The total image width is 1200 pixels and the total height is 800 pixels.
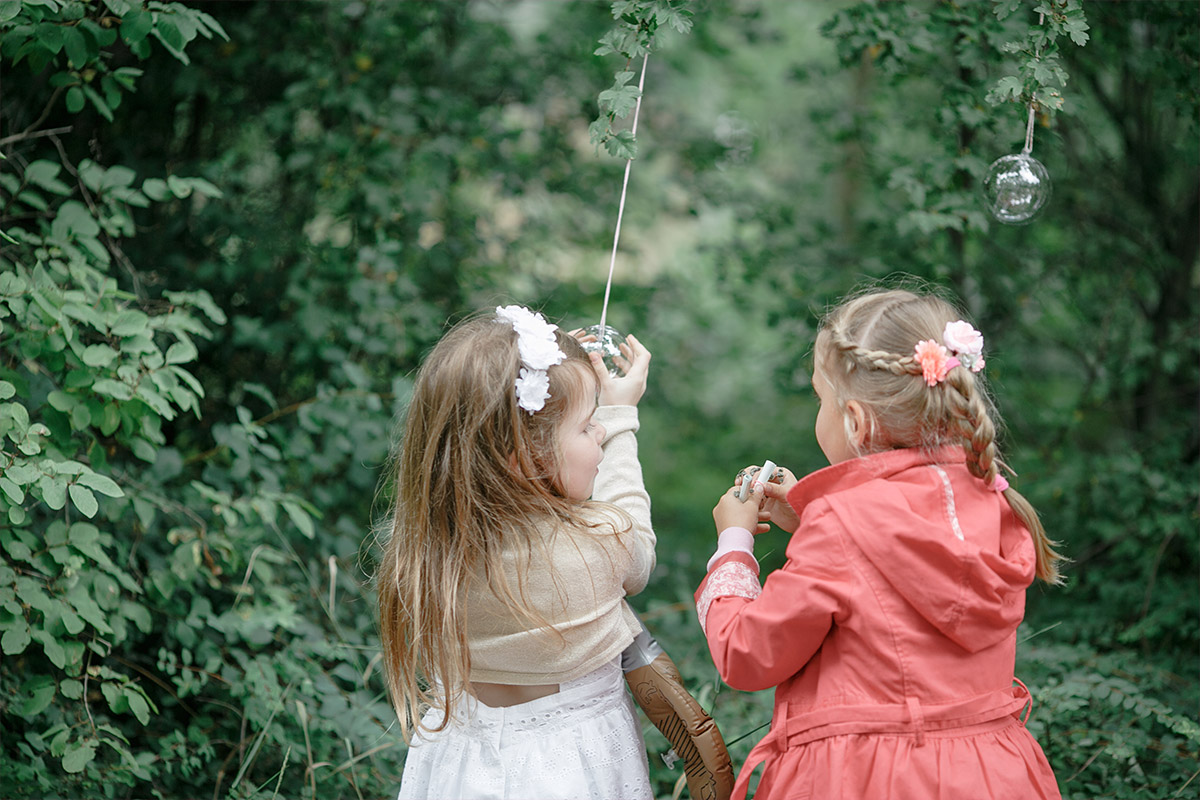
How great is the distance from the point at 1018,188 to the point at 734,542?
1141mm

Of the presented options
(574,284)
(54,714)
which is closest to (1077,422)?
(574,284)

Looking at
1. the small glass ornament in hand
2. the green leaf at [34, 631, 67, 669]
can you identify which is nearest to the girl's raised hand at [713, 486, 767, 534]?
the small glass ornament in hand

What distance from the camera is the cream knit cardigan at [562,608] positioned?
1801 millimetres

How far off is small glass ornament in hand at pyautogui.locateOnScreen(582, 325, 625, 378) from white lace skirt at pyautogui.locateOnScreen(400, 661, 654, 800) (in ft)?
2.00

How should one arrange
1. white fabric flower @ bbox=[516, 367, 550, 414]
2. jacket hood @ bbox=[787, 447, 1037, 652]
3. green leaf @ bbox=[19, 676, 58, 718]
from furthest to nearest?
green leaf @ bbox=[19, 676, 58, 718] < white fabric flower @ bbox=[516, 367, 550, 414] < jacket hood @ bbox=[787, 447, 1037, 652]

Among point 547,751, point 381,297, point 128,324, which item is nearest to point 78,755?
point 128,324

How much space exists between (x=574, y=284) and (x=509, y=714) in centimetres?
308

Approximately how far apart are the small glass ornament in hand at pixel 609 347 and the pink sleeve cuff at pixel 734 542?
0.42 meters

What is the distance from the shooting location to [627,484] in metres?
1.95

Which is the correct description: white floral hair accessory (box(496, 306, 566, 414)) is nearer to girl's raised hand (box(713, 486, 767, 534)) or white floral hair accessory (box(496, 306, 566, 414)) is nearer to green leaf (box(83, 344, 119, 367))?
girl's raised hand (box(713, 486, 767, 534))

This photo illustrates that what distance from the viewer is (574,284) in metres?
4.72

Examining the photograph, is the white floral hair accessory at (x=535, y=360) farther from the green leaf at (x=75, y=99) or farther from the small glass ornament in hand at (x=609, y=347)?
the green leaf at (x=75, y=99)

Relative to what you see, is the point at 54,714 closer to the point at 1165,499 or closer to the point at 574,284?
the point at 574,284

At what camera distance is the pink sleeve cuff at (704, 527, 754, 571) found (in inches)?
71.3
